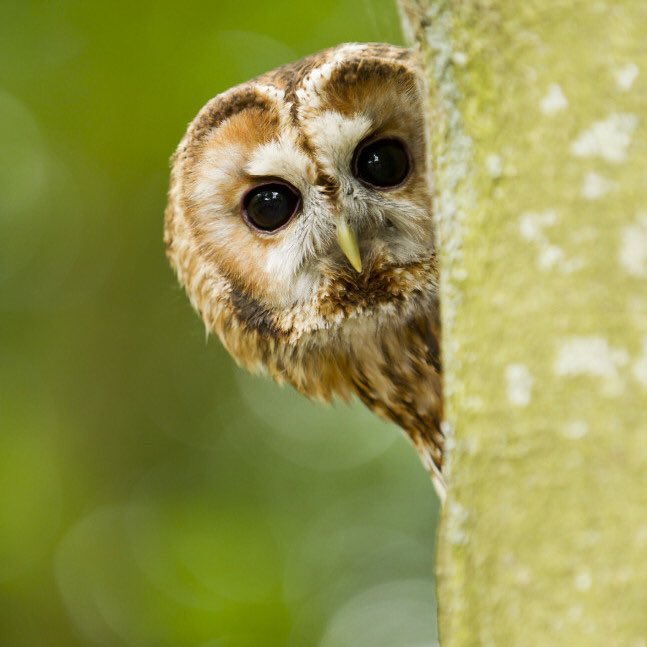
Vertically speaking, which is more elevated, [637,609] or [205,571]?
[637,609]

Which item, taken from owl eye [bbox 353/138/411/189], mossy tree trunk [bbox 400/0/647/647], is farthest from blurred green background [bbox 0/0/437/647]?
mossy tree trunk [bbox 400/0/647/647]

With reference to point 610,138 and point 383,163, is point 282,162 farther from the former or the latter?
point 610,138

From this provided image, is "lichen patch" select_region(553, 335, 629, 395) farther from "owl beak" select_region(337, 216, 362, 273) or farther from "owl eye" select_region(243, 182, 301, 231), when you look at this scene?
"owl eye" select_region(243, 182, 301, 231)

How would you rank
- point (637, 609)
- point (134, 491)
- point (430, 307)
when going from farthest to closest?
point (134, 491)
point (430, 307)
point (637, 609)

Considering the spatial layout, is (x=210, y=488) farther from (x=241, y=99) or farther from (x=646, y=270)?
(x=646, y=270)

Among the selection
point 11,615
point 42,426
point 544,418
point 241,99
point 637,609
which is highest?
point 241,99

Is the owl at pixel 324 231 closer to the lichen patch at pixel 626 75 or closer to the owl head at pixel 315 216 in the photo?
the owl head at pixel 315 216


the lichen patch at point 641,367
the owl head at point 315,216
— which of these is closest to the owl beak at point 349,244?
the owl head at point 315,216

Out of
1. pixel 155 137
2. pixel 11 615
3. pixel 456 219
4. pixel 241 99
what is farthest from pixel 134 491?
pixel 456 219
